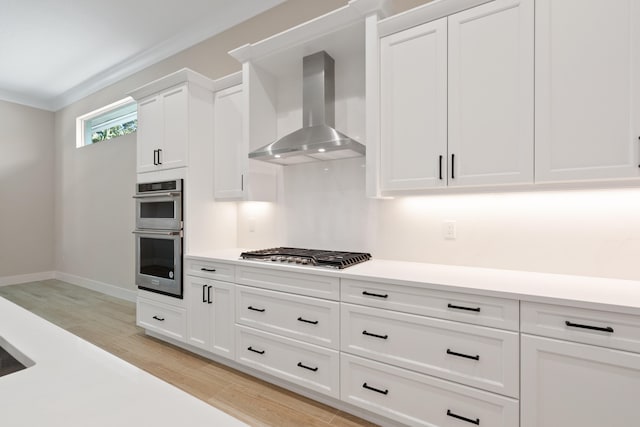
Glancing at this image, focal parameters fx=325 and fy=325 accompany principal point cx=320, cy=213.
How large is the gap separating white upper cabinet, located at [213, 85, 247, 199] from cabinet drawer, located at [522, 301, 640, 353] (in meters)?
2.33

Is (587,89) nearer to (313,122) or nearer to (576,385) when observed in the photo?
(576,385)

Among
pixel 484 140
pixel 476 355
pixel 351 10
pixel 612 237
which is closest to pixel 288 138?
pixel 351 10

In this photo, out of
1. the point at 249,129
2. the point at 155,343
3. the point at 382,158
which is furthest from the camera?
the point at 155,343

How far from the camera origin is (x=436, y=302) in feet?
5.68

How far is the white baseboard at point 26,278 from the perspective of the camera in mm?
5451

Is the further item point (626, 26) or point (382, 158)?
point (382, 158)

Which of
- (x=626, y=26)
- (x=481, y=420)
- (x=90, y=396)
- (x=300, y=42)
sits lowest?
(x=481, y=420)

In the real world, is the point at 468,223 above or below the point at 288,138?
below

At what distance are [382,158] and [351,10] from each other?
1.04 meters

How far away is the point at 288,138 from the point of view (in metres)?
2.52

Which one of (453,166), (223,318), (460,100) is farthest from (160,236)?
(460,100)

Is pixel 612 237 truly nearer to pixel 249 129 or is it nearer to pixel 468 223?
pixel 468 223

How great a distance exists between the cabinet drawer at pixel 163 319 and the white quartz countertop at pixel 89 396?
2.23 metres

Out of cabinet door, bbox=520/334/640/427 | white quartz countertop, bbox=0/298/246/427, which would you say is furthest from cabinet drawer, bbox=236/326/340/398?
white quartz countertop, bbox=0/298/246/427
